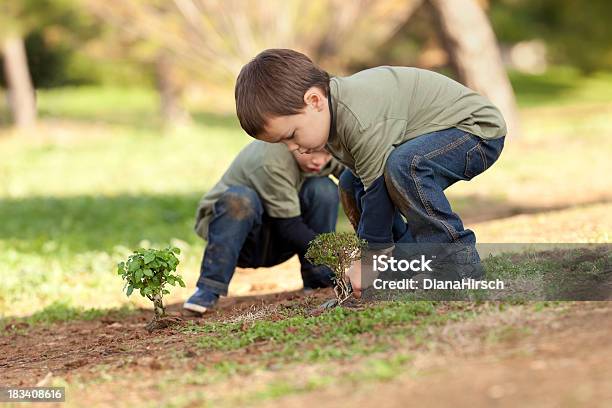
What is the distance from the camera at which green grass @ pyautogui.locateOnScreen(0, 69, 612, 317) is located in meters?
7.16

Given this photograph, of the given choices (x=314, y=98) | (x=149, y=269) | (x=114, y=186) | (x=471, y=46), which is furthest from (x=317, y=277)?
(x=471, y=46)

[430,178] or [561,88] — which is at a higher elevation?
[561,88]

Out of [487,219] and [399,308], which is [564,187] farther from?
[399,308]

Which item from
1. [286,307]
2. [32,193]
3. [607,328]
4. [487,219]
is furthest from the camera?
[32,193]

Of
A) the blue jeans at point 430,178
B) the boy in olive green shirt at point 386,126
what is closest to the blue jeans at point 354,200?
the boy in olive green shirt at point 386,126

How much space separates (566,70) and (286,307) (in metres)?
41.5

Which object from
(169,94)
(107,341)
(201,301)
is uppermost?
(169,94)

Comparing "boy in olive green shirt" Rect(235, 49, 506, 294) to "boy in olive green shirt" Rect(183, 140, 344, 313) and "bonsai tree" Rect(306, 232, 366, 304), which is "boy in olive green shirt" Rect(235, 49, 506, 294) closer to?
"bonsai tree" Rect(306, 232, 366, 304)

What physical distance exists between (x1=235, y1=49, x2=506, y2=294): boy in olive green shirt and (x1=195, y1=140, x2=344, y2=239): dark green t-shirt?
3.06ft

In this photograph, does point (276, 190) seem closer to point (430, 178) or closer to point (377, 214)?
point (377, 214)

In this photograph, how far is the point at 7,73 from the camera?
2208 centimetres

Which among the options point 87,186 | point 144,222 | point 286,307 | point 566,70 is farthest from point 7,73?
point 566,70

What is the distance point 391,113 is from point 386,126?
0.07 metres

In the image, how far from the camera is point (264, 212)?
18.4 ft
